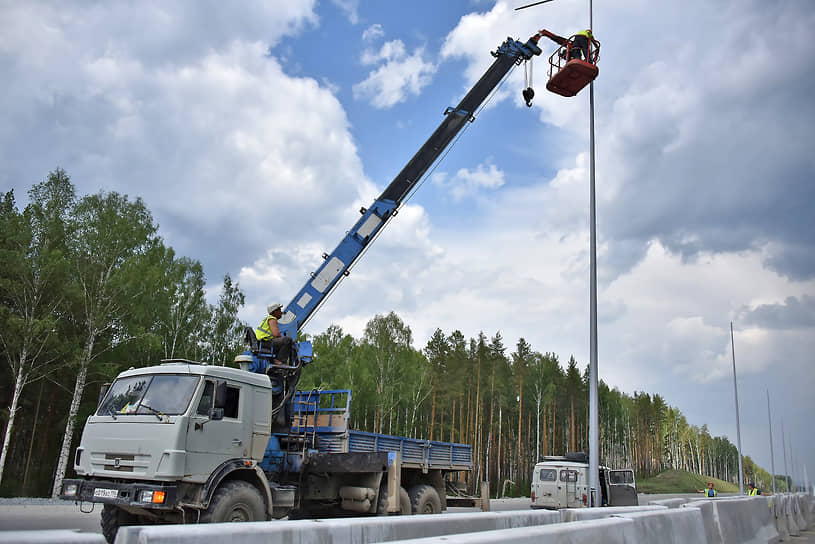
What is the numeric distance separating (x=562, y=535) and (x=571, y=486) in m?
15.1

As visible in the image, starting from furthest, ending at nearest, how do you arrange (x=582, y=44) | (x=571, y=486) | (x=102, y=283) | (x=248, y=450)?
(x=102, y=283) → (x=571, y=486) → (x=582, y=44) → (x=248, y=450)

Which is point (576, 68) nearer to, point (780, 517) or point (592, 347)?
point (592, 347)

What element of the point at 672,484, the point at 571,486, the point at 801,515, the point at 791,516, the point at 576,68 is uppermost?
the point at 576,68

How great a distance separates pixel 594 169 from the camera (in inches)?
574

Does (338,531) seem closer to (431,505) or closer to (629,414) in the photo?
(431,505)

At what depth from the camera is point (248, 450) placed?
31.1 ft

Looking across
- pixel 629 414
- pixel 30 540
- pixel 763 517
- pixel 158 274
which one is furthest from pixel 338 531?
pixel 629 414

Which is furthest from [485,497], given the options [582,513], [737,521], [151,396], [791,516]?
[791,516]

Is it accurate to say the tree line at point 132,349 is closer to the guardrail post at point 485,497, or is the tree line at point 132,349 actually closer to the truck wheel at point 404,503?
the guardrail post at point 485,497

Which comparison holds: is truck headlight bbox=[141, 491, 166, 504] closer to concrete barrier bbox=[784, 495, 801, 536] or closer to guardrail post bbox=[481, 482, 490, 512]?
guardrail post bbox=[481, 482, 490, 512]

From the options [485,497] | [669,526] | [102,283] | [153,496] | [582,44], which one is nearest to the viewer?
[669,526]

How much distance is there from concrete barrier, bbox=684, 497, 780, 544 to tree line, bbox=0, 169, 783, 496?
Result: 6569 millimetres

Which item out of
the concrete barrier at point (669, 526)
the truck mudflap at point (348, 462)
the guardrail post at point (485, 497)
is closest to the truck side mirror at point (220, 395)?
the truck mudflap at point (348, 462)

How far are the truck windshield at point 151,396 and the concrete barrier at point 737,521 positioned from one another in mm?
7258
